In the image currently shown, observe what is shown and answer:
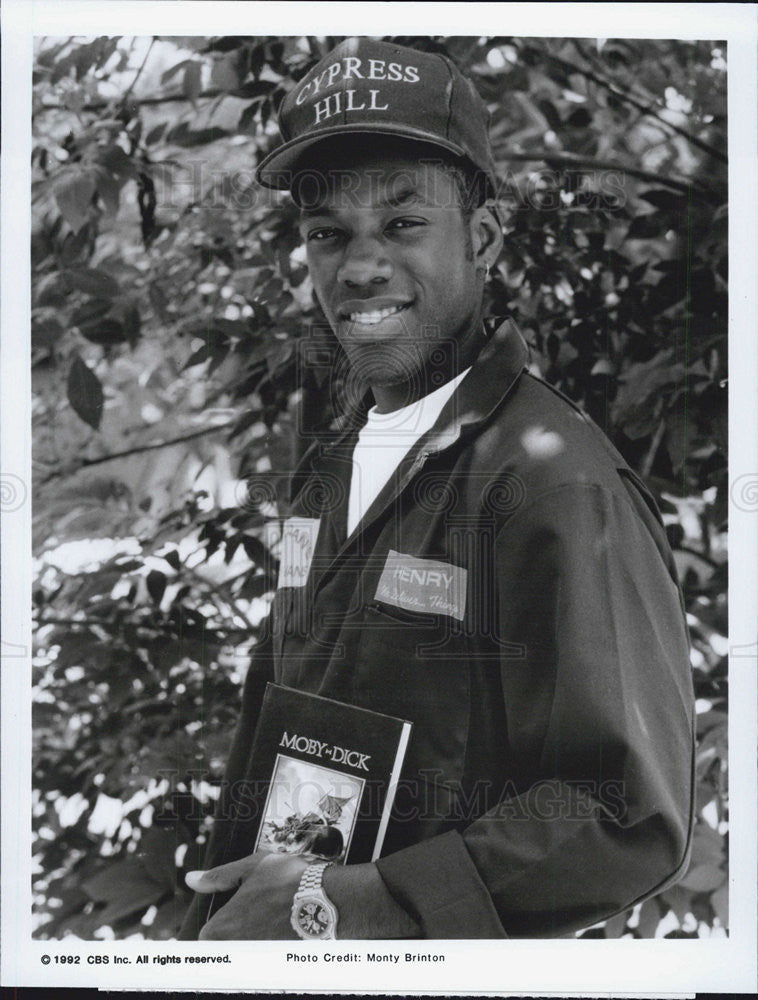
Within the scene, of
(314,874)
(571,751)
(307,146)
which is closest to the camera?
(571,751)

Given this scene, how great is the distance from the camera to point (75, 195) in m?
2.58

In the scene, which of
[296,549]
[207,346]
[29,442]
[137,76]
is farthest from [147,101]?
[296,549]

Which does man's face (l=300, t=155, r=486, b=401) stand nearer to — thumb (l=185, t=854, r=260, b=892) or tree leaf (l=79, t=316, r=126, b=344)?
tree leaf (l=79, t=316, r=126, b=344)

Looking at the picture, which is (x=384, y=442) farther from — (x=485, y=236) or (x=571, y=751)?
(x=571, y=751)

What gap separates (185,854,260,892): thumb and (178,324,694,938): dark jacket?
0.12 feet

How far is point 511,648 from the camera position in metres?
2.33

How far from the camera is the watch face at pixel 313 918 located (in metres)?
2.41

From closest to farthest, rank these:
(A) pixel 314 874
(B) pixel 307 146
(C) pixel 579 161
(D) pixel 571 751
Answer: (D) pixel 571 751 < (A) pixel 314 874 < (B) pixel 307 146 < (C) pixel 579 161

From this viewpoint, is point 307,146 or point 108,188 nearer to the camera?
point 307,146

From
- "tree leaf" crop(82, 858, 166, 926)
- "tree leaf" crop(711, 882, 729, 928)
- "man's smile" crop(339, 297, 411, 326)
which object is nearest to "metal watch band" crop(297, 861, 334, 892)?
"tree leaf" crop(82, 858, 166, 926)

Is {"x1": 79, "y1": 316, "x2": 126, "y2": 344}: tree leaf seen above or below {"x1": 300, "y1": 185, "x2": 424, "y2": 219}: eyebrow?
below

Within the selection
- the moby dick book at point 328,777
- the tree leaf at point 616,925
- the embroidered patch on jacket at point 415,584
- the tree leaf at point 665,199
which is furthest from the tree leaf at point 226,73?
the tree leaf at point 616,925

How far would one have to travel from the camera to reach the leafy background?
258 cm

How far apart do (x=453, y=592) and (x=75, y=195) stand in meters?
1.13
